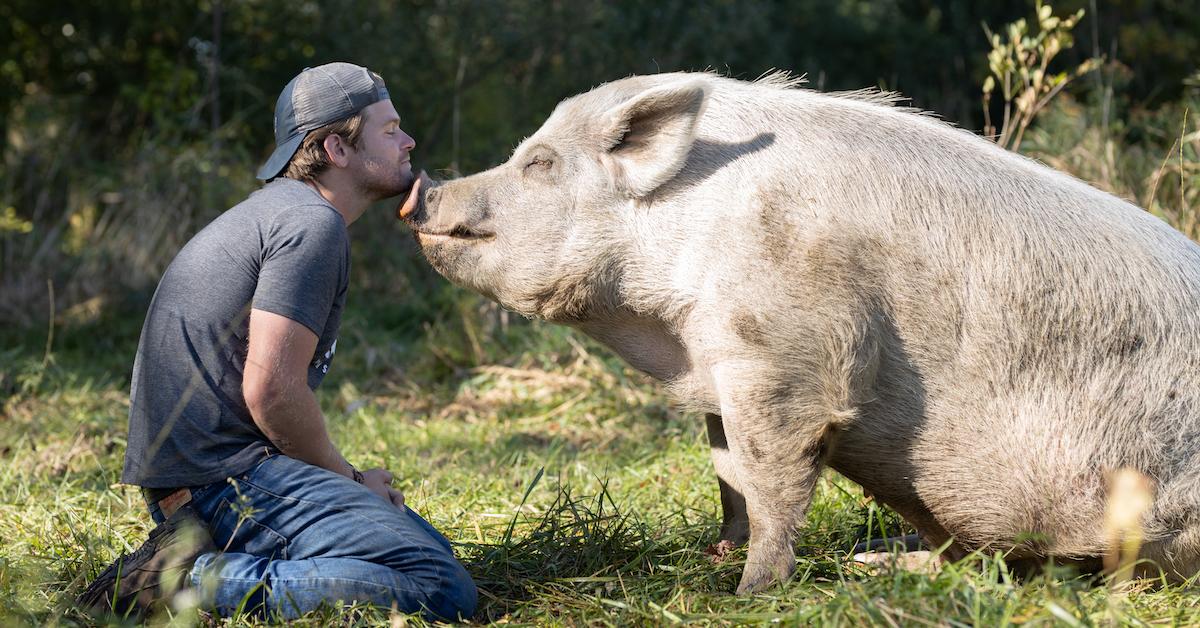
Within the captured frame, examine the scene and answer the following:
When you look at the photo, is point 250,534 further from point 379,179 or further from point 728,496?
point 728,496

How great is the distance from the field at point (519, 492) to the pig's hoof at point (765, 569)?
71mm

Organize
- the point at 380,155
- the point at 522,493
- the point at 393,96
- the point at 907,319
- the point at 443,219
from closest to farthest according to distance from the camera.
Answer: the point at 907,319
the point at 380,155
the point at 443,219
the point at 522,493
the point at 393,96

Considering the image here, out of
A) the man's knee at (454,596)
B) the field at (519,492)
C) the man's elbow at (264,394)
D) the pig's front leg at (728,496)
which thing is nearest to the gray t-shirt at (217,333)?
the man's elbow at (264,394)

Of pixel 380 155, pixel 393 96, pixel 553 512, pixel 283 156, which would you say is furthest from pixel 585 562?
pixel 393 96

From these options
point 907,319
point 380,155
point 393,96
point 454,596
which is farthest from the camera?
point 393,96

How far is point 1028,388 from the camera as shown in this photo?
3.19m

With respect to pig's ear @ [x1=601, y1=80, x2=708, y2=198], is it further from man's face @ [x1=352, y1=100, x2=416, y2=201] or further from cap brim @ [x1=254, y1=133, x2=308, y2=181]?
cap brim @ [x1=254, y1=133, x2=308, y2=181]

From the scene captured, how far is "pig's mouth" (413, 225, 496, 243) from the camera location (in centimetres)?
355

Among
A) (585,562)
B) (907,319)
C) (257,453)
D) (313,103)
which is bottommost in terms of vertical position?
(585,562)

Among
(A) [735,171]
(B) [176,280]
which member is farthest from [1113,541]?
(B) [176,280]

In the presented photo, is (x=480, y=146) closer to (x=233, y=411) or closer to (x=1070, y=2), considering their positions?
(x=1070, y=2)

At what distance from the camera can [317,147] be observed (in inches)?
132

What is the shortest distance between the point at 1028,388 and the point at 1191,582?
0.67m

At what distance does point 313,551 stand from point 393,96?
321 inches
